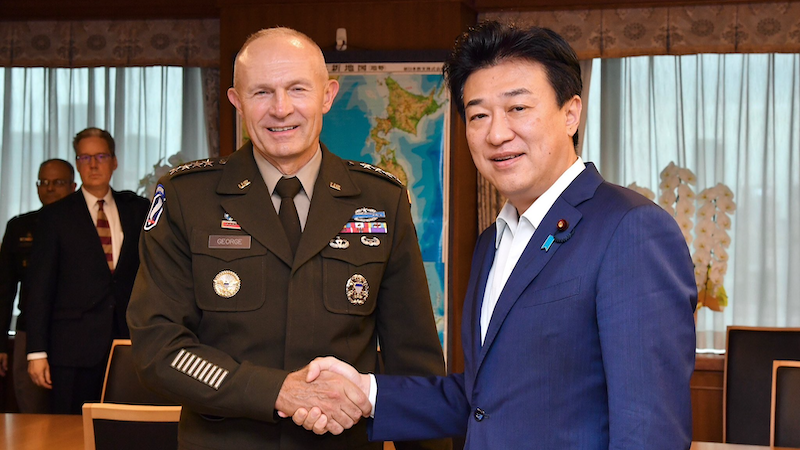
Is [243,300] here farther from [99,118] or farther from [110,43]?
[99,118]

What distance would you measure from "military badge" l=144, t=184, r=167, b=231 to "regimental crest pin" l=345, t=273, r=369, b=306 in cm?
47

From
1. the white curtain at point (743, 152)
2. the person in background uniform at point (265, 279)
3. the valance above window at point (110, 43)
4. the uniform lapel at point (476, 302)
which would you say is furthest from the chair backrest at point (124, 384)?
the white curtain at point (743, 152)

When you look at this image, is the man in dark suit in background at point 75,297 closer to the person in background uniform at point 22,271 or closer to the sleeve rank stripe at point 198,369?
the person in background uniform at point 22,271

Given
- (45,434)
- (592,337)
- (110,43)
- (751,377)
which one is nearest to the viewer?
(592,337)

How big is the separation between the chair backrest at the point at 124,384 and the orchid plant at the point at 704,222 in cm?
340

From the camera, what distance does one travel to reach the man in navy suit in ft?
4.38

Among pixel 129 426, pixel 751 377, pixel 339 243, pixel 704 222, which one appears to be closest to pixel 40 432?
pixel 129 426

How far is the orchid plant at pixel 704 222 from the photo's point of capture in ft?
16.8

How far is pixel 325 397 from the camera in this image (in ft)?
6.01

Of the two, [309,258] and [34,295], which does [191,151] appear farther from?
[309,258]

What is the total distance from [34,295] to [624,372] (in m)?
3.46

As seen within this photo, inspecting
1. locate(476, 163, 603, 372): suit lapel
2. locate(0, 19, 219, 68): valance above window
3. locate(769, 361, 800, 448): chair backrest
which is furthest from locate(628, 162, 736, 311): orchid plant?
locate(476, 163, 603, 372): suit lapel

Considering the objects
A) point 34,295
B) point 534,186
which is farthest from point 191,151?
point 534,186

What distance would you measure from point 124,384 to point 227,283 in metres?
1.20
